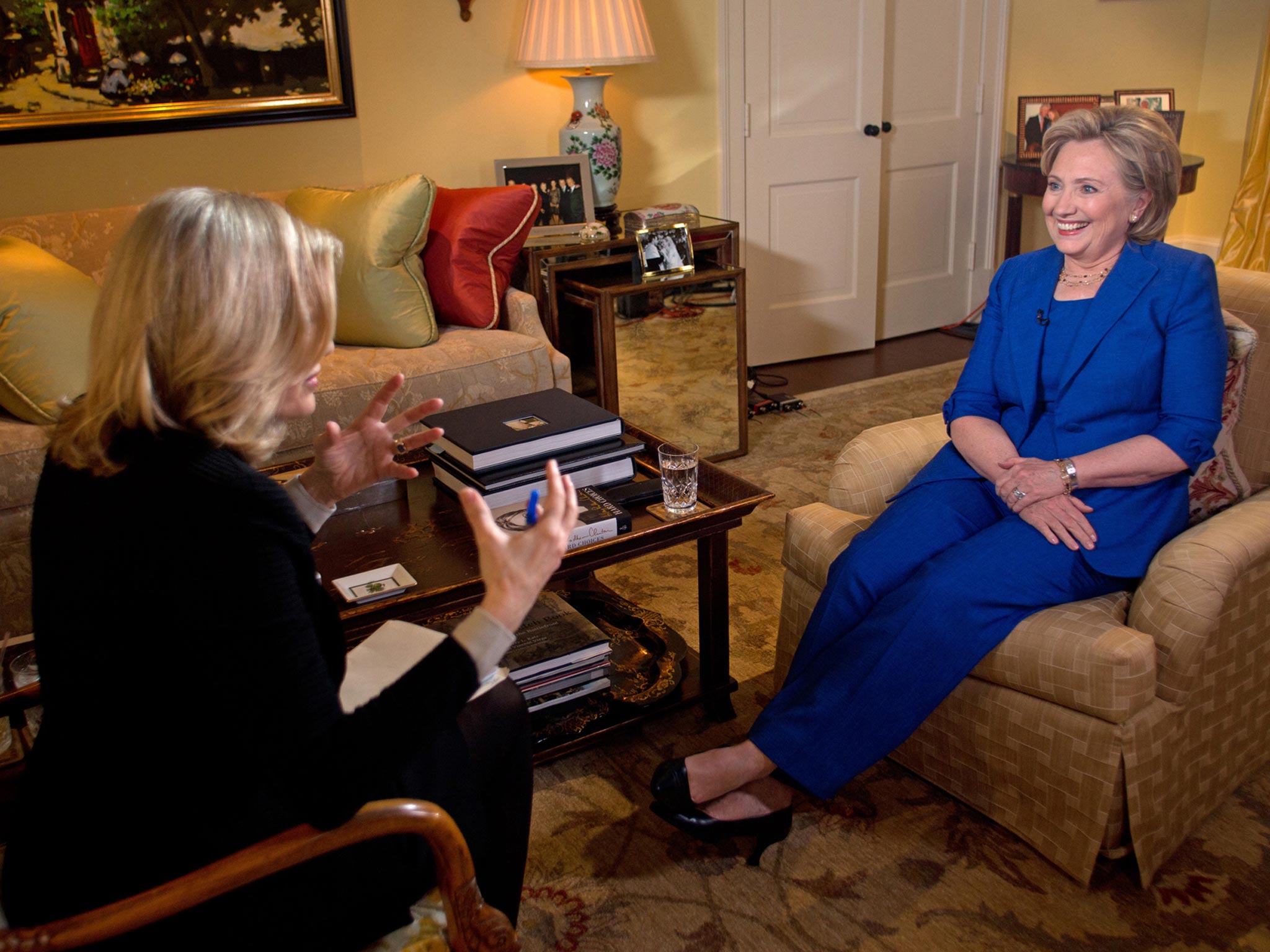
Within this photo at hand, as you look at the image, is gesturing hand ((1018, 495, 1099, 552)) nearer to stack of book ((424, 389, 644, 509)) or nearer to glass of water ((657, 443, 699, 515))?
glass of water ((657, 443, 699, 515))

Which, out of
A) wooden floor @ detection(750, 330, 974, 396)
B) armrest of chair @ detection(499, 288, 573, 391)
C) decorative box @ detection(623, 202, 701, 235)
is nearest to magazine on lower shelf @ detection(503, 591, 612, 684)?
armrest of chair @ detection(499, 288, 573, 391)

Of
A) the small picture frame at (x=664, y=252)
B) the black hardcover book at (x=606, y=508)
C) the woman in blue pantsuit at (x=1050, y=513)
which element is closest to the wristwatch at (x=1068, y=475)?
the woman in blue pantsuit at (x=1050, y=513)

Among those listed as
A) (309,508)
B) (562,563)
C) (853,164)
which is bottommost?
(562,563)

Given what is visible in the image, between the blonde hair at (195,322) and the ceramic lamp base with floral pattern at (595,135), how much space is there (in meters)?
2.67

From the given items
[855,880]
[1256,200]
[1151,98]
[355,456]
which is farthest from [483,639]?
[1256,200]

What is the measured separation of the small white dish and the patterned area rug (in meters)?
0.51

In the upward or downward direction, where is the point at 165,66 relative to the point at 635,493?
upward

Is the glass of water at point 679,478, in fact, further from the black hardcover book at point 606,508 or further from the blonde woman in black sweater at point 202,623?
the blonde woman in black sweater at point 202,623

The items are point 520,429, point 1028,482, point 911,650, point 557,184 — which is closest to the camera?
point 911,650

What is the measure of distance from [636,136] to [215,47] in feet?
4.83

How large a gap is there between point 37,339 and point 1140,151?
228 cm

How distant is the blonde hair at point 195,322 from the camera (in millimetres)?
993

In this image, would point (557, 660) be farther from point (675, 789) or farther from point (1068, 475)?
point (1068, 475)

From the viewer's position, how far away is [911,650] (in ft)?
5.63
